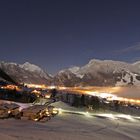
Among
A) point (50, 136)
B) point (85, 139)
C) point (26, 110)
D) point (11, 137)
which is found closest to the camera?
point (11, 137)

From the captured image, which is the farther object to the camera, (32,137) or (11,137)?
(32,137)

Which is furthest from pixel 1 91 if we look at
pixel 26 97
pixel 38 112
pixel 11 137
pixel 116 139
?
pixel 11 137

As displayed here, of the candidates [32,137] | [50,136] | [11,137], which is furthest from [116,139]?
[11,137]

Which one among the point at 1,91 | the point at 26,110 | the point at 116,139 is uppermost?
the point at 1,91

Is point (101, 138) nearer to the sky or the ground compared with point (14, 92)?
nearer to the ground

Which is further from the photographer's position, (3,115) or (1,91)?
(1,91)

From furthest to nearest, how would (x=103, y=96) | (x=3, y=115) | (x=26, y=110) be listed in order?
(x=103, y=96), (x=26, y=110), (x=3, y=115)

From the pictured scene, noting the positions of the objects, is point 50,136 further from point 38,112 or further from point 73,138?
point 38,112

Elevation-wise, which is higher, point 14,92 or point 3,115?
point 14,92

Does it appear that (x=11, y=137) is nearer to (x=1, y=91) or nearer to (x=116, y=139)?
(x=116, y=139)
